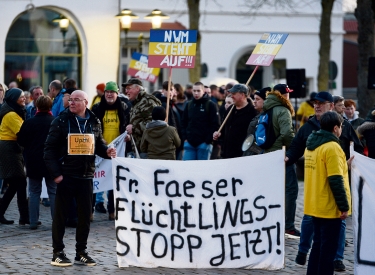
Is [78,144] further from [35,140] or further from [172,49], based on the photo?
[172,49]

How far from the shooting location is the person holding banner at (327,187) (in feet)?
27.1

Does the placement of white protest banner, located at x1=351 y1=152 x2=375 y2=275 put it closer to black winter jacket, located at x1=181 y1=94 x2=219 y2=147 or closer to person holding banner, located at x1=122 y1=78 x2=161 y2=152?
person holding banner, located at x1=122 y1=78 x2=161 y2=152

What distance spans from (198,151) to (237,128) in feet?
11.1

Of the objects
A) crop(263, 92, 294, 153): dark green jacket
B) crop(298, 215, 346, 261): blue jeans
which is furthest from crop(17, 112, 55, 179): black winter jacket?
crop(298, 215, 346, 261): blue jeans

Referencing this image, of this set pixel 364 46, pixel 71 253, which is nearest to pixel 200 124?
pixel 71 253

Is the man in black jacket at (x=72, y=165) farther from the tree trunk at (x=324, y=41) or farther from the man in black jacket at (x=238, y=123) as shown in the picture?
the tree trunk at (x=324, y=41)

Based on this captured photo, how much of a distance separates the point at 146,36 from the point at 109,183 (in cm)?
2546

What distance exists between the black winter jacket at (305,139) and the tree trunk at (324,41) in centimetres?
1883

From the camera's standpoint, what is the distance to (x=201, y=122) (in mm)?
15617

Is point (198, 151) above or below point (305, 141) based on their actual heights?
below

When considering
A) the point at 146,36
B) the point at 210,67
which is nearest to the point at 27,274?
the point at 146,36

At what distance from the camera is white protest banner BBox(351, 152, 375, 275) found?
8.82 m

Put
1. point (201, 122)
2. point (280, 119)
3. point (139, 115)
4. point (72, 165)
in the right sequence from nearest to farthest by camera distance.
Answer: point (72, 165) → point (280, 119) → point (139, 115) → point (201, 122)

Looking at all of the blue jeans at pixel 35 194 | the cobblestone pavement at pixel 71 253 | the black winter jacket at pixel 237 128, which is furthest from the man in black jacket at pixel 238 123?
the blue jeans at pixel 35 194
